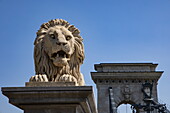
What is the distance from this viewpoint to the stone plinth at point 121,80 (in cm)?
2864

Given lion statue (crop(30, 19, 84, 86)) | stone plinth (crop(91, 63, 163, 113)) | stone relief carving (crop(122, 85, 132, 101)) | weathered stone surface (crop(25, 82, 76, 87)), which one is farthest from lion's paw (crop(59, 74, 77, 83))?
stone relief carving (crop(122, 85, 132, 101))

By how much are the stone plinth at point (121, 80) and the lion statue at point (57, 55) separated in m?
23.9

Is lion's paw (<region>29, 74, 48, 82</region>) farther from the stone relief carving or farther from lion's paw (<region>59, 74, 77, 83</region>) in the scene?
the stone relief carving

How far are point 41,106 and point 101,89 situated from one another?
25456 mm

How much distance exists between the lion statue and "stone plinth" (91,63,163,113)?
23.9m

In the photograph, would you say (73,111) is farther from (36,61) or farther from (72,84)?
(36,61)

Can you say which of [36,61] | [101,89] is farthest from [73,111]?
[101,89]

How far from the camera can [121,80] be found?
96.2ft

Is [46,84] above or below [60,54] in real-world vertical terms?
below

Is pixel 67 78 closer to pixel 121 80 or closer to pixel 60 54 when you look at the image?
pixel 60 54

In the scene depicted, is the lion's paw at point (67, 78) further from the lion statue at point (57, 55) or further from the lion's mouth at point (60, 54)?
the lion's mouth at point (60, 54)

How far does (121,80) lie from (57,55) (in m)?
25.4

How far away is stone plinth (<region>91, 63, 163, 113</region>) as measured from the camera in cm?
2864

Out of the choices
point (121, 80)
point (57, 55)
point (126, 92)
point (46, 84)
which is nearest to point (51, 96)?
point (46, 84)
